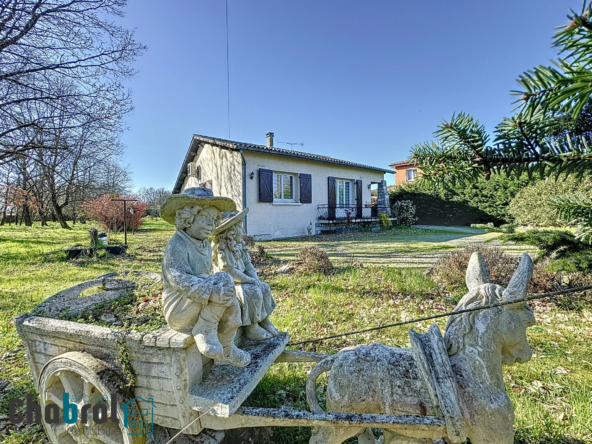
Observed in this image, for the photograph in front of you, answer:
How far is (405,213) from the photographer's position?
1981 cm

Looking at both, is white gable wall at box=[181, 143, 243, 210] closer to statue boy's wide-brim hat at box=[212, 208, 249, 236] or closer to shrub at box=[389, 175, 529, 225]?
statue boy's wide-brim hat at box=[212, 208, 249, 236]

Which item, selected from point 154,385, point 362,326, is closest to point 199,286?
point 154,385

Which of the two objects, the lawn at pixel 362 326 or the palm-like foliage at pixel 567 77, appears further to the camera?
the lawn at pixel 362 326

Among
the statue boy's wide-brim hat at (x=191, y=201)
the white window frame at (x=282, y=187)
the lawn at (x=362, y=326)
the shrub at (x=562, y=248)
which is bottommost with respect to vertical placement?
the lawn at (x=362, y=326)

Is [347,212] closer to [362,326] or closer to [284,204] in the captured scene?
[284,204]

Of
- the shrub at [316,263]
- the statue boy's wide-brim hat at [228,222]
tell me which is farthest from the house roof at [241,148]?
the statue boy's wide-brim hat at [228,222]

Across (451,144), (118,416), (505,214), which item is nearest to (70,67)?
(118,416)

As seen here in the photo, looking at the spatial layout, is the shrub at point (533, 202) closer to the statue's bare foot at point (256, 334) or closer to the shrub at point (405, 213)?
the shrub at point (405, 213)

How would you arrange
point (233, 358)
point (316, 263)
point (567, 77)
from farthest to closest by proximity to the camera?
point (316, 263) → point (233, 358) → point (567, 77)

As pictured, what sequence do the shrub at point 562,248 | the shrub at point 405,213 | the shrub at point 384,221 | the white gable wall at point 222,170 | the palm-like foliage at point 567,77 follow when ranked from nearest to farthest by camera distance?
the palm-like foliage at point 567,77 → the shrub at point 562,248 → the white gable wall at point 222,170 → the shrub at point 384,221 → the shrub at point 405,213

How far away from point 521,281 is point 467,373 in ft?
1.64

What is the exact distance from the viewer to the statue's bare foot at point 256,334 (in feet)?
6.56

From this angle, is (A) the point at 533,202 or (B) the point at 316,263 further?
(A) the point at 533,202

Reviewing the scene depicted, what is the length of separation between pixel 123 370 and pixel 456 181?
6.46 feet
